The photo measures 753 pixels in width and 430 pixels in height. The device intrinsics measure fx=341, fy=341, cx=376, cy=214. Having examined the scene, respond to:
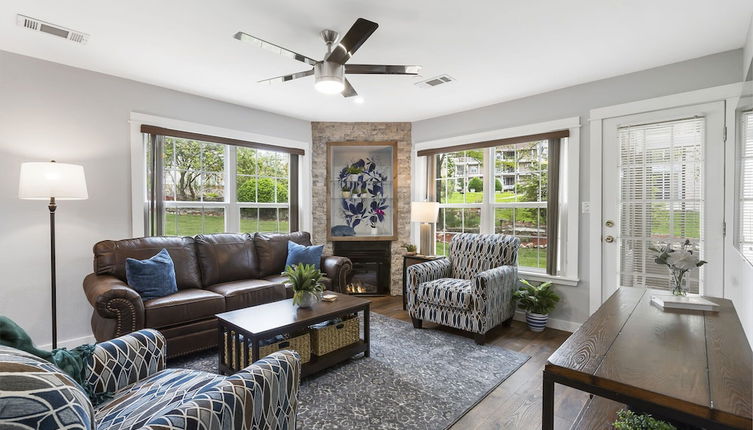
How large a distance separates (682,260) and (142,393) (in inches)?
106

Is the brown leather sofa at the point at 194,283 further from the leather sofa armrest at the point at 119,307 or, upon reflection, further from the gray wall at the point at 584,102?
the gray wall at the point at 584,102

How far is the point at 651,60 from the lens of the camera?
115 inches

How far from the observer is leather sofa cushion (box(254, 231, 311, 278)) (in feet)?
13.0

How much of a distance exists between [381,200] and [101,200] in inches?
129

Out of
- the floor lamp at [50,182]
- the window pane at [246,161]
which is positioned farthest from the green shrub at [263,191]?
the floor lamp at [50,182]

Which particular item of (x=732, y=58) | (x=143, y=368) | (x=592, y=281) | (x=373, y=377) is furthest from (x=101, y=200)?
(x=732, y=58)

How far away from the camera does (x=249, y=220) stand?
4.52 m

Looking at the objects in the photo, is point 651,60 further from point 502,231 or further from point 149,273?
point 149,273

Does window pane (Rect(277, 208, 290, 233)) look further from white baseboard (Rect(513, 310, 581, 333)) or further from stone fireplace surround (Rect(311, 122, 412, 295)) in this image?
white baseboard (Rect(513, 310, 581, 333))

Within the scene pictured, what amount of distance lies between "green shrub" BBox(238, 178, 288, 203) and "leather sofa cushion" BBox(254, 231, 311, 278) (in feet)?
2.19

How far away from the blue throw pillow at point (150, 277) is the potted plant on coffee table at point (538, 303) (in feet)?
11.0

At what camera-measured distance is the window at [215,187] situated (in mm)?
3635

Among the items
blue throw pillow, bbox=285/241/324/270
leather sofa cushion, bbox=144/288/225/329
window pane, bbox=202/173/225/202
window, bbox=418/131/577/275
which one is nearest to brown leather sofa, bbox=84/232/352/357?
leather sofa cushion, bbox=144/288/225/329

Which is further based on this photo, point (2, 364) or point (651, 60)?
point (651, 60)
